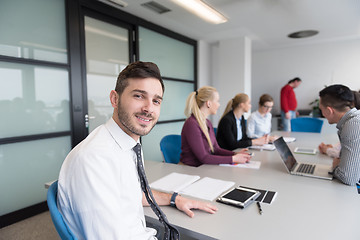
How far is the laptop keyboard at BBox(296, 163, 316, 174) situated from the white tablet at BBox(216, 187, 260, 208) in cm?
64

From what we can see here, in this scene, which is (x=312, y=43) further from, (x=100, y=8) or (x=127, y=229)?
(x=127, y=229)

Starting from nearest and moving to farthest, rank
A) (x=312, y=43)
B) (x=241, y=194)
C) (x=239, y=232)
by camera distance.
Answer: (x=239, y=232) → (x=241, y=194) → (x=312, y=43)

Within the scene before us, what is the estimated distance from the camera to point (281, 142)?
6.10ft

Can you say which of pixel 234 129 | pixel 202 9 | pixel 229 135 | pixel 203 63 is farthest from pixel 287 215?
pixel 203 63

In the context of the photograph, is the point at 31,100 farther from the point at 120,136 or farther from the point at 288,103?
the point at 288,103

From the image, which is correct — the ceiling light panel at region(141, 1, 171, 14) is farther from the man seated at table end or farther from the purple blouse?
the man seated at table end

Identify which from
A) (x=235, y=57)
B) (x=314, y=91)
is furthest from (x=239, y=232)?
(x=314, y=91)

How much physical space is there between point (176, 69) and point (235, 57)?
1.49 meters

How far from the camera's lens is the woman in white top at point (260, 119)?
3.31 meters

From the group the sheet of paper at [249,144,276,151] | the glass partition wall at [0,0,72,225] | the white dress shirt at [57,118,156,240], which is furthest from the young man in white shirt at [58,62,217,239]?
the glass partition wall at [0,0,72,225]

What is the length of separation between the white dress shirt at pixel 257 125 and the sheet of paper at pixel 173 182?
2032 mm

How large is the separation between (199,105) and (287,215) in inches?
56.0

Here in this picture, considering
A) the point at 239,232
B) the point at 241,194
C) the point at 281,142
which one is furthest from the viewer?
the point at 281,142

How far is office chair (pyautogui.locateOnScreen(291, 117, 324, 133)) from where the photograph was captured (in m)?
4.04
